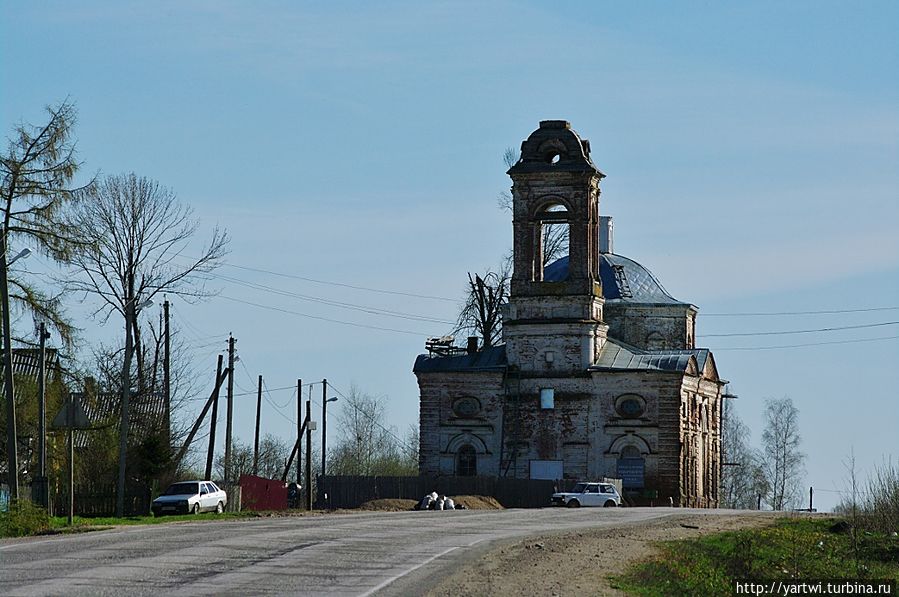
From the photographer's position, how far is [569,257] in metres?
64.4

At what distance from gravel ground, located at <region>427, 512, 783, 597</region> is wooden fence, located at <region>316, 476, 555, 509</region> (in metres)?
23.6

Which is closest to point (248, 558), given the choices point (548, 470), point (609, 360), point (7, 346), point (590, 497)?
point (7, 346)

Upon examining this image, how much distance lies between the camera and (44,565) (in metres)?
20.5

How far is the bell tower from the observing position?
6375 cm

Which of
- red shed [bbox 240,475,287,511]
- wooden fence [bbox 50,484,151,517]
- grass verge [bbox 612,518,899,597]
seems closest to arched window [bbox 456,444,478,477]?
red shed [bbox 240,475,287,511]

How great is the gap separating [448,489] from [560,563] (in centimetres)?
3540

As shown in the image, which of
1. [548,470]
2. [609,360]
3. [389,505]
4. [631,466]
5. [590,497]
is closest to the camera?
[389,505]

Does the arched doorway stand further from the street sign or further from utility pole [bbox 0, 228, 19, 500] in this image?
the street sign

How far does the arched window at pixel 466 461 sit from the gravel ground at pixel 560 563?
28997 mm

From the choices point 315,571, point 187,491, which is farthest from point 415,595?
point 187,491

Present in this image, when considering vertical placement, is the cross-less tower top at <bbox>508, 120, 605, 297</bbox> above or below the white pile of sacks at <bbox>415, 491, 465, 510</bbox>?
above

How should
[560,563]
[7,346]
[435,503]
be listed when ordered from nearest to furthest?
[560,563] < [7,346] < [435,503]

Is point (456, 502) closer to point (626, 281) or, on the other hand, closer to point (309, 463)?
point (309, 463)

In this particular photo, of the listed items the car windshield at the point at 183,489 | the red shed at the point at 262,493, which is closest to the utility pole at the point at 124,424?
the car windshield at the point at 183,489
